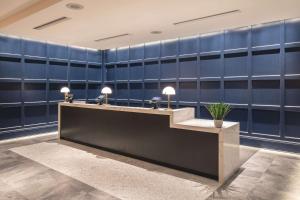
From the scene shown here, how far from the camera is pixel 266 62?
529cm

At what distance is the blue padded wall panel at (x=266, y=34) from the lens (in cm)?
516

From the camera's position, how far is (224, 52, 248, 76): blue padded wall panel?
5.60 metres

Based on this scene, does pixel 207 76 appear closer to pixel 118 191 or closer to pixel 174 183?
pixel 174 183

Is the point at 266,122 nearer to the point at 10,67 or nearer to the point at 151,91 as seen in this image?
the point at 151,91

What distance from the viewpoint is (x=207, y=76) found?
6129 millimetres

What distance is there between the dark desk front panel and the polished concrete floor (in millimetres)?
208

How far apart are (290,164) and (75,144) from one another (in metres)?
4.65

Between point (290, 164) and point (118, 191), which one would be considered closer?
point (118, 191)

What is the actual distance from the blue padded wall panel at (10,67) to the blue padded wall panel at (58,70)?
0.88m

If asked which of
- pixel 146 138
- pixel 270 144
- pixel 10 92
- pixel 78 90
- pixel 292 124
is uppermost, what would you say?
pixel 78 90

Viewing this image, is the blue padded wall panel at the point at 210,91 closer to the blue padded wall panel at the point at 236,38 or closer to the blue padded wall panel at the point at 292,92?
the blue padded wall panel at the point at 236,38

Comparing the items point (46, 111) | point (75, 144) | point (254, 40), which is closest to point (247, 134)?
point (254, 40)

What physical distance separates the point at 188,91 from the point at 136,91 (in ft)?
6.45

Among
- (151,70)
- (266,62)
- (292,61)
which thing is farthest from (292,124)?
(151,70)
